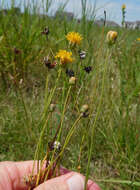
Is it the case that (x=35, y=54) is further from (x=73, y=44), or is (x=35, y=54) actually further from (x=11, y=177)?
(x=11, y=177)

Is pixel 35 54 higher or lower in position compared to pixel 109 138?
higher

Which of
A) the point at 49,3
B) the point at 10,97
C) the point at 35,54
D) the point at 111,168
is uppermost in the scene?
the point at 49,3

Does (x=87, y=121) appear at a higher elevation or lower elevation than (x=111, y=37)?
lower

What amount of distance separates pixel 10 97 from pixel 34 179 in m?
0.68

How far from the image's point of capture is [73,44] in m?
0.63

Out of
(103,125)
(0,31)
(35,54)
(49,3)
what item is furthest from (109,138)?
(0,31)

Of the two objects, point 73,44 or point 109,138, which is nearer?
point 73,44

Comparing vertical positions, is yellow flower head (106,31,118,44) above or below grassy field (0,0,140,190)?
above

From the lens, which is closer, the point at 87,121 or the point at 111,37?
the point at 111,37

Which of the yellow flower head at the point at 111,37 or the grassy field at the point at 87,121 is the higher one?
the yellow flower head at the point at 111,37

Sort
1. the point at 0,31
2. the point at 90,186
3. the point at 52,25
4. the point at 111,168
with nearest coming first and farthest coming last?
the point at 90,186 → the point at 111,168 → the point at 0,31 → the point at 52,25

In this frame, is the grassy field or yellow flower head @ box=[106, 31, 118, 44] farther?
the grassy field

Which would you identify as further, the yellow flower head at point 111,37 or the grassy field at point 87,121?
the grassy field at point 87,121

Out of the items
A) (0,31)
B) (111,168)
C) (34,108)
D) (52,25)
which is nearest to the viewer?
(111,168)
